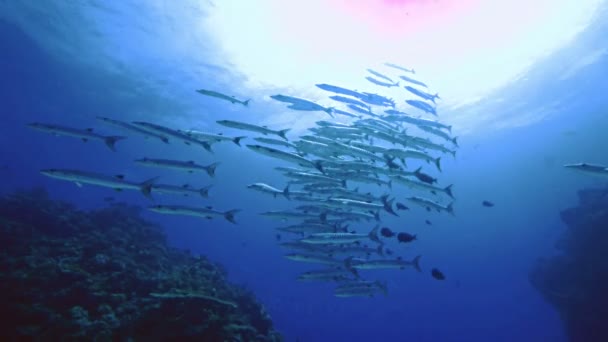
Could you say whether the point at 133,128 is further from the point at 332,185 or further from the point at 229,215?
the point at 332,185

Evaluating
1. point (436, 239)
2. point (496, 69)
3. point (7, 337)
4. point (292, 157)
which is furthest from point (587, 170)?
point (436, 239)

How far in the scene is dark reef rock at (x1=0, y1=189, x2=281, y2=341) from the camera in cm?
679

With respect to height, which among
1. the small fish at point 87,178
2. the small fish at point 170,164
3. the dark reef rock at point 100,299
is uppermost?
the small fish at point 170,164

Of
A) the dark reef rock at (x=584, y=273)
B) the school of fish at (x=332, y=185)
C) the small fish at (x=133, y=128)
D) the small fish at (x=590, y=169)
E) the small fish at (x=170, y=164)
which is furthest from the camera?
the dark reef rock at (x=584, y=273)

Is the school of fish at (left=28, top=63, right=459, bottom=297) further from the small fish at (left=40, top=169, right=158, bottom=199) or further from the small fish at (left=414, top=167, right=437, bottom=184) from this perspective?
the small fish at (left=40, top=169, right=158, bottom=199)

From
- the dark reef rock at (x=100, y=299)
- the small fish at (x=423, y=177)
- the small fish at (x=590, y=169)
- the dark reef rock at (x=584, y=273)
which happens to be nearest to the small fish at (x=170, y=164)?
the dark reef rock at (x=100, y=299)

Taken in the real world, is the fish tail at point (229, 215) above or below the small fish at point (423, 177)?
below

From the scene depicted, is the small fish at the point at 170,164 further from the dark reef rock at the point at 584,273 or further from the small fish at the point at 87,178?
the dark reef rock at the point at 584,273

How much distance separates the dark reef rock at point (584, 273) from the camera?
16.1 m

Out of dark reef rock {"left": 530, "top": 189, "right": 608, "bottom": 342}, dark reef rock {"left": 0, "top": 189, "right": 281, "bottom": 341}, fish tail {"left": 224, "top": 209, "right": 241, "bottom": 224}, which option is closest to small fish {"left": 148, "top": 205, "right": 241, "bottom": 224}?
fish tail {"left": 224, "top": 209, "right": 241, "bottom": 224}

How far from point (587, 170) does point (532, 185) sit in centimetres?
5746

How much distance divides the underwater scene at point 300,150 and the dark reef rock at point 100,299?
5cm

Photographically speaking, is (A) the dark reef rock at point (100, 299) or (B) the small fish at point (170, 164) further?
(B) the small fish at point (170, 164)

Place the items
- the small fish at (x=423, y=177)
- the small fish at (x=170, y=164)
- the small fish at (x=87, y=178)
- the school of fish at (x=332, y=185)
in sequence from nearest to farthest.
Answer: the small fish at (x=87, y=178) < the small fish at (x=170, y=164) < the school of fish at (x=332, y=185) < the small fish at (x=423, y=177)
